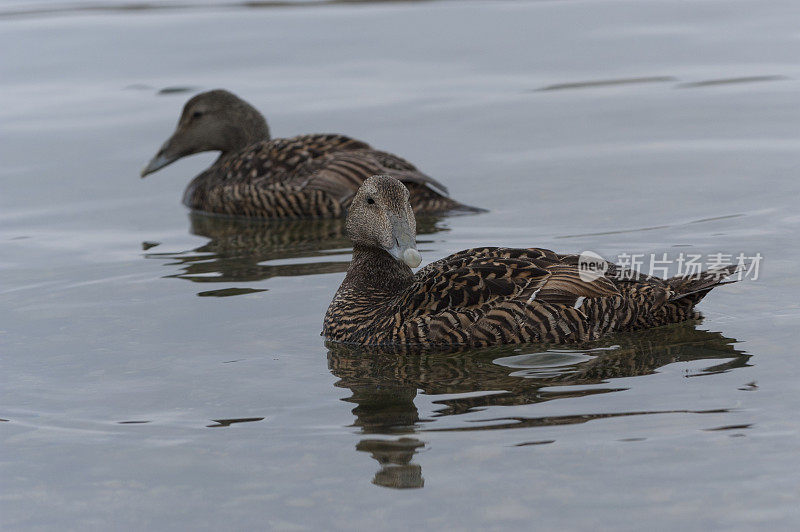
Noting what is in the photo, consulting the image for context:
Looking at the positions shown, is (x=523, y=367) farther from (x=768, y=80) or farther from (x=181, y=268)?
(x=768, y=80)

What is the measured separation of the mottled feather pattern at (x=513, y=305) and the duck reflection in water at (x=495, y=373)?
0.26 feet

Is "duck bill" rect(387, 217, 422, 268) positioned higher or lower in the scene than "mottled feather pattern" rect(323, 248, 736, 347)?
higher

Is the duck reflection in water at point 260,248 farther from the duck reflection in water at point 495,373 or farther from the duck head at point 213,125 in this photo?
the duck reflection in water at point 495,373

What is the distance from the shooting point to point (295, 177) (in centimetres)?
1084

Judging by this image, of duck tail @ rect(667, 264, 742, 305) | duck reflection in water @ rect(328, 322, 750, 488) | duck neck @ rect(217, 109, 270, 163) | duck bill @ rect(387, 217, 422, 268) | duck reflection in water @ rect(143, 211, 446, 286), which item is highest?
duck neck @ rect(217, 109, 270, 163)

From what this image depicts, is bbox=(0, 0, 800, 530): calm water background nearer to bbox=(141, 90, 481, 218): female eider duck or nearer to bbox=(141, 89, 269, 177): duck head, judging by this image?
bbox=(141, 90, 481, 218): female eider duck

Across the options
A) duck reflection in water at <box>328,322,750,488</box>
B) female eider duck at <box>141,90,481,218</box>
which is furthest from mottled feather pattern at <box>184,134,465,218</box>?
duck reflection in water at <box>328,322,750,488</box>

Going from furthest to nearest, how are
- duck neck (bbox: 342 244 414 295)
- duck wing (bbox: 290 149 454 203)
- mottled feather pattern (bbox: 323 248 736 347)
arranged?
duck wing (bbox: 290 149 454 203) → duck neck (bbox: 342 244 414 295) → mottled feather pattern (bbox: 323 248 736 347)

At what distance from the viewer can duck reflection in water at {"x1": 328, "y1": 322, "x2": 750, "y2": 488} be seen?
18.7 feet

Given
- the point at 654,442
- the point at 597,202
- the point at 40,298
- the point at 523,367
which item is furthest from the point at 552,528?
the point at 597,202

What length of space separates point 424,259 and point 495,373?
7.99 ft

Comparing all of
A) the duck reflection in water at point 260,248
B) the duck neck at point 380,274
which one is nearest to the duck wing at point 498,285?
the duck neck at point 380,274

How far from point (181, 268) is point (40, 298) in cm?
105

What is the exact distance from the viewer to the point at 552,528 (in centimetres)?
470
